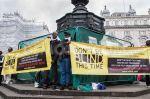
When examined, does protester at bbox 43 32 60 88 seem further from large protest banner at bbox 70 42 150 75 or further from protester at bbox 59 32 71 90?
large protest banner at bbox 70 42 150 75

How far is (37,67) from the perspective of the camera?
9.52 metres

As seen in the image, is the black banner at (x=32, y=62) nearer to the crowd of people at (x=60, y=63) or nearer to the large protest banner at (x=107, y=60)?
the crowd of people at (x=60, y=63)

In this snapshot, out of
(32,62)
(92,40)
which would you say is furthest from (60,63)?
(92,40)

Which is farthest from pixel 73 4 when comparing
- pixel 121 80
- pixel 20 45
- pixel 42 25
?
pixel 42 25

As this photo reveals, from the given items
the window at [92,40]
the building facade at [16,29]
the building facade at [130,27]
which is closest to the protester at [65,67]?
the window at [92,40]

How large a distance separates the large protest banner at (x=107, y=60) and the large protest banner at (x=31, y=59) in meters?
0.87

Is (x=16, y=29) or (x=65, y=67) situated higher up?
(x=16, y=29)

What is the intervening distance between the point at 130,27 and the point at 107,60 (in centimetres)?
9471

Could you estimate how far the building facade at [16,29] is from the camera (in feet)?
355

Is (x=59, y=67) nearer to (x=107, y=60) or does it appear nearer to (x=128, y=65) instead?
(x=107, y=60)

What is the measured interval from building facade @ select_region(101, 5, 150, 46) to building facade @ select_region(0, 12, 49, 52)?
24.6m

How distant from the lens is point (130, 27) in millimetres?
102312

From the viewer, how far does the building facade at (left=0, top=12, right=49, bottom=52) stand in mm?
108312

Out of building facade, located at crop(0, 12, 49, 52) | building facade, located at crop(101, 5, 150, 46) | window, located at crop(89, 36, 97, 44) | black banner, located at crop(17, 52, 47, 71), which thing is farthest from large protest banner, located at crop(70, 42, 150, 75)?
building facade, located at crop(0, 12, 49, 52)
